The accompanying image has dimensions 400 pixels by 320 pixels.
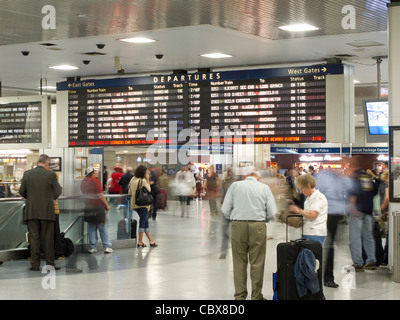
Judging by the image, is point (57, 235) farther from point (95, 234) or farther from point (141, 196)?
point (141, 196)

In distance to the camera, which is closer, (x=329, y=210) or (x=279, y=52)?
(x=329, y=210)

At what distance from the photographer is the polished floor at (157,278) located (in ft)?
26.8

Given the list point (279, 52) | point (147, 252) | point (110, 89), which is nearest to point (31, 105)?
point (110, 89)

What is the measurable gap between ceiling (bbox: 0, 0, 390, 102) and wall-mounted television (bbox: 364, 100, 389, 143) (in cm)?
101

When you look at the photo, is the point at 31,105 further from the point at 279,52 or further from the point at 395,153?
the point at 395,153

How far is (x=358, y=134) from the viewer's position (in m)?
38.4

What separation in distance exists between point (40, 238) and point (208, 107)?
5.01 m

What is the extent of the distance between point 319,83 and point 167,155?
27.1 meters

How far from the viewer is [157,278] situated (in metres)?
9.42

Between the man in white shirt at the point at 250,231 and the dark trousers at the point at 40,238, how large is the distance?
3.68 metres

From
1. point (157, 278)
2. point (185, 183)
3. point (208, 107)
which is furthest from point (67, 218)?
point (185, 183)

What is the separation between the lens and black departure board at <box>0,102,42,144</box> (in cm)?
1566

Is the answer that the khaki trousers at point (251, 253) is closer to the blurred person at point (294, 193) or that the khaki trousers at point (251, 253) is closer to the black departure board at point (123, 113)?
the blurred person at point (294, 193)

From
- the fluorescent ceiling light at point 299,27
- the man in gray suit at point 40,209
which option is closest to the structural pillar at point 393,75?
the fluorescent ceiling light at point 299,27
